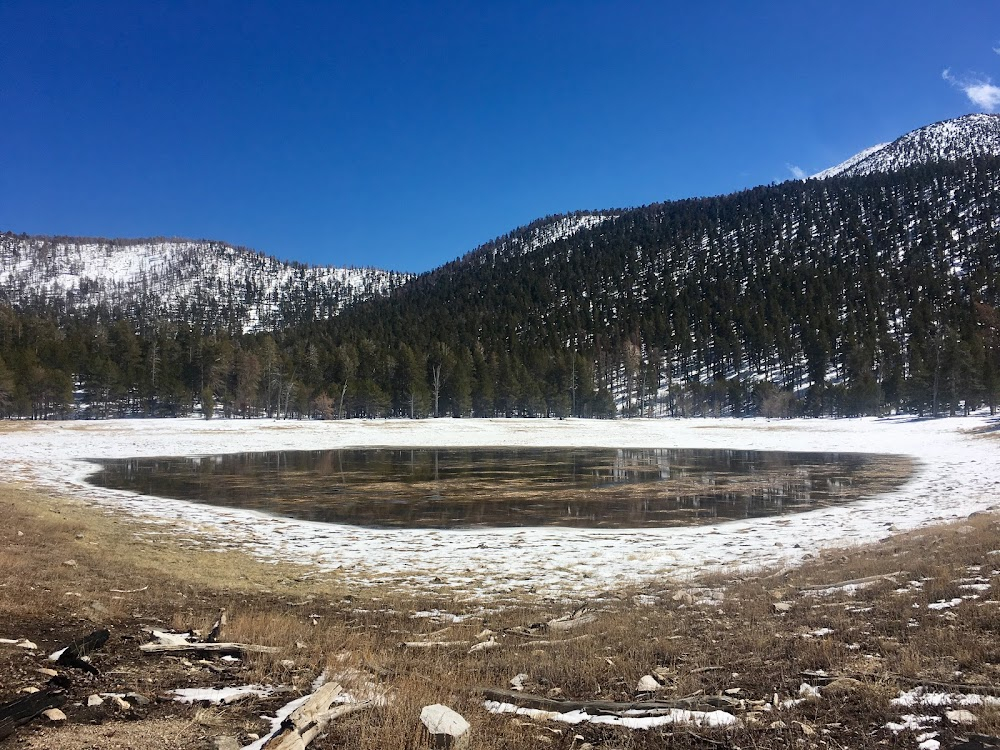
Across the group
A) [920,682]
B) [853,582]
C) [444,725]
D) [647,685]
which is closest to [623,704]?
[647,685]

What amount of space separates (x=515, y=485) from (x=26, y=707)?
23.3 m

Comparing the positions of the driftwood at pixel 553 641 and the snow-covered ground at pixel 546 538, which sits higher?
the driftwood at pixel 553 641

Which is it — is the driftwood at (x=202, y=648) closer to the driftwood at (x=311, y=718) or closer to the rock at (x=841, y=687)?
the driftwood at (x=311, y=718)

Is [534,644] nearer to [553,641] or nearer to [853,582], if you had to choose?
[553,641]

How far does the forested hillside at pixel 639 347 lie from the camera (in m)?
93.1

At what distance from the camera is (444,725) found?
4.61 m

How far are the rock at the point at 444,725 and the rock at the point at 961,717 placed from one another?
146 inches

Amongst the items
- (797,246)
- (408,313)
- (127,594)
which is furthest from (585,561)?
(797,246)

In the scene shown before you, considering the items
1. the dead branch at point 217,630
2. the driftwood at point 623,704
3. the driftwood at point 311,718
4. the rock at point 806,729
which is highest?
the rock at point 806,729

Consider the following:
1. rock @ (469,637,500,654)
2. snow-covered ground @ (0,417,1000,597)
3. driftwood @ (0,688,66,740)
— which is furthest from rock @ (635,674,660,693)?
driftwood @ (0,688,66,740)

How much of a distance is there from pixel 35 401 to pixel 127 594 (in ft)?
324

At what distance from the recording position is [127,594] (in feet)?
30.1

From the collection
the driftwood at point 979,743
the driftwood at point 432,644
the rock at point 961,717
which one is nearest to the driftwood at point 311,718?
the driftwood at point 432,644

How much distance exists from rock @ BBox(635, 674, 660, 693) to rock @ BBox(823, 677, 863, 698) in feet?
4.93
